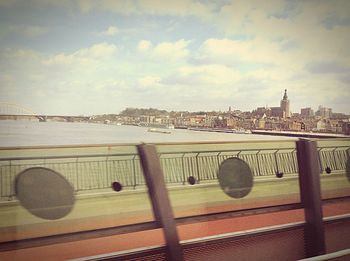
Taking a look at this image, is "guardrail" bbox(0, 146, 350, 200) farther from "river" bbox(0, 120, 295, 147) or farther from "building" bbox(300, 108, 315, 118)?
"building" bbox(300, 108, 315, 118)

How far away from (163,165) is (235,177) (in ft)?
4.37

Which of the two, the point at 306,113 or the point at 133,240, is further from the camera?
the point at 306,113

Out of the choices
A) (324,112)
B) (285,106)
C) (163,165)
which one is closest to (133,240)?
(163,165)

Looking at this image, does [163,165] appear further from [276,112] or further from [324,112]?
[324,112]

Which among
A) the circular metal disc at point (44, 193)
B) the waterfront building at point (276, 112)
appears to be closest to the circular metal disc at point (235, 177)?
the waterfront building at point (276, 112)

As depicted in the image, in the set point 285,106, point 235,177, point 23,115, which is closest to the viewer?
point 23,115

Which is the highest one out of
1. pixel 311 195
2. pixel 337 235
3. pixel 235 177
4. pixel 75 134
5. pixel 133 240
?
pixel 75 134

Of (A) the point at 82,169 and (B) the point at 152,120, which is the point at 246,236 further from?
(A) the point at 82,169

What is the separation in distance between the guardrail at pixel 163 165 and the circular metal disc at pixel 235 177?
0.20ft

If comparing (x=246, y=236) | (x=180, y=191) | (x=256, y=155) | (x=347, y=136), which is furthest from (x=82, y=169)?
(x=347, y=136)

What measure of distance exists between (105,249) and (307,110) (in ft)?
8.21

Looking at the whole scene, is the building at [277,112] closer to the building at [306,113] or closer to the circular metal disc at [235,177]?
the building at [306,113]

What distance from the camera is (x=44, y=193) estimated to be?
2.13m

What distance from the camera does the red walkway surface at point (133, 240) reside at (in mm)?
2074
